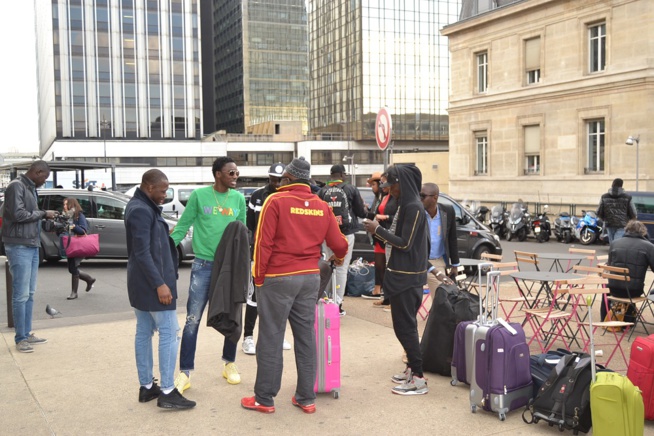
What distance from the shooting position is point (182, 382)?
224 inches

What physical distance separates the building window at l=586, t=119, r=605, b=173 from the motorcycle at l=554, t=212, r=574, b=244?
6.70 meters

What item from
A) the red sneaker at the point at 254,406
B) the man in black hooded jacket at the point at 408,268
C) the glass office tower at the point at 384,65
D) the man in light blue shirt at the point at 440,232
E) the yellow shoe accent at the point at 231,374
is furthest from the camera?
the glass office tower at the point at 384,65

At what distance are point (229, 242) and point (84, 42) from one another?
78.1 meters

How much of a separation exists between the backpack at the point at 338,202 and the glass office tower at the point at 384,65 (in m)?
83.1

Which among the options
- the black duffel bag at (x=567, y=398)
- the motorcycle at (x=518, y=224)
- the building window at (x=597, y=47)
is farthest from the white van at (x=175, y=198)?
the black duffel bag at (x=567, y=398)

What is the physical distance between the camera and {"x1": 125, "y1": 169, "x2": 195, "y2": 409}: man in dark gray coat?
500cm

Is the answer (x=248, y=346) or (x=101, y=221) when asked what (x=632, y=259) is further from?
(x=101, y=221)

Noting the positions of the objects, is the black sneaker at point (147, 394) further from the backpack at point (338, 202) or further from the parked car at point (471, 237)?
the parked car at point (471, 237)

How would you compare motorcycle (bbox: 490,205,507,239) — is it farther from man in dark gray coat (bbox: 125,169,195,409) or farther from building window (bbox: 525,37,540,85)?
man in dark gray coat (bbox: 125,169,195,409)

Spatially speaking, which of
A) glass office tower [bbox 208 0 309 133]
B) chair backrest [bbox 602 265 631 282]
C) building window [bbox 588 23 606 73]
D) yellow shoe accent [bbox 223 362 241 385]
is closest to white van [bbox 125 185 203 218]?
building window [bbox 588 23 606 73]

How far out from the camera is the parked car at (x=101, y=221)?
1475 centimetres

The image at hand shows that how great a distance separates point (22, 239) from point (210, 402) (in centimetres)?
302

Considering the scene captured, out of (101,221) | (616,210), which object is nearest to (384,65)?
(616,210)

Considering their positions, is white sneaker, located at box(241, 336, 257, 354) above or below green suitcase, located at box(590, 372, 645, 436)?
below
